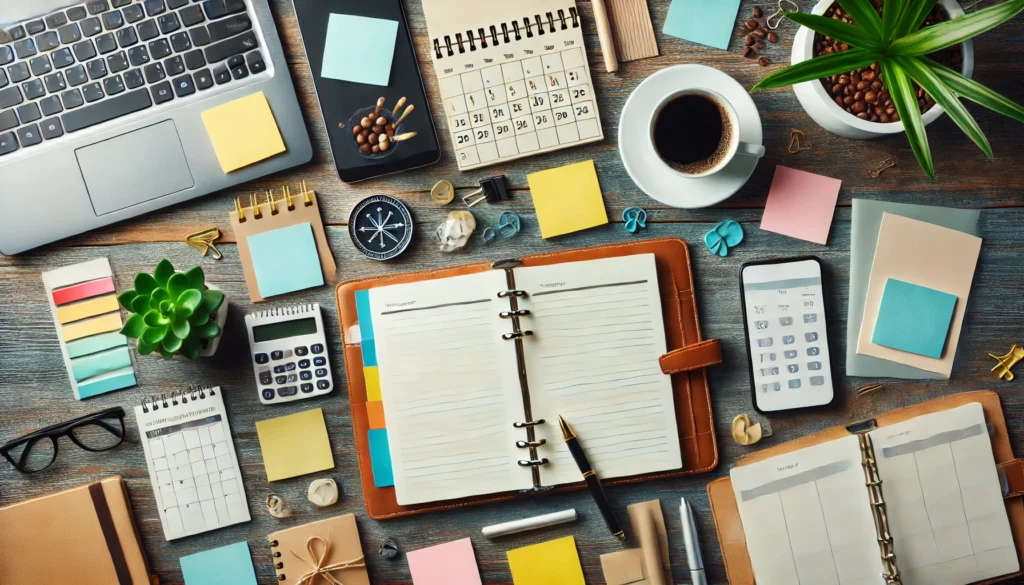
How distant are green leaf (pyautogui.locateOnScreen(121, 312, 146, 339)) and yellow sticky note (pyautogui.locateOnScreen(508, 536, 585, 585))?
2.06 ft

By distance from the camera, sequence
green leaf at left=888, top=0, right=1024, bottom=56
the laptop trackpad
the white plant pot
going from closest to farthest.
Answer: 1. green leaf at left=888, top=0, right=1024, bottom=56
2. the white plant pot
3. the laptop trackpad

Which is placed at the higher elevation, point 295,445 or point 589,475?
point 295,445

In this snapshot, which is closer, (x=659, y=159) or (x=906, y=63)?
(x=906, y=63)

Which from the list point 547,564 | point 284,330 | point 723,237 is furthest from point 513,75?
point 547,564

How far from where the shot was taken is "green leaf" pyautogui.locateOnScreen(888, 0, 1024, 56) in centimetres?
79

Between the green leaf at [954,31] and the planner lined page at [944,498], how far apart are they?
0.54m

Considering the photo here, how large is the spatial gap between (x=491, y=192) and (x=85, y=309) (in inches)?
25.5

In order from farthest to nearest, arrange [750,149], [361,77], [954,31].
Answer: [361,77] → [750,149] → [954,31]

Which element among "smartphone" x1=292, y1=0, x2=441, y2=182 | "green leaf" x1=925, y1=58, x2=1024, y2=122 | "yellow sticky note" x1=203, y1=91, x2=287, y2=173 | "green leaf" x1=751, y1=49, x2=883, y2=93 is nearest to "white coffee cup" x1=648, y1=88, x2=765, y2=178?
"green leaf" x1=751, y1=49, x2=883, y2=93

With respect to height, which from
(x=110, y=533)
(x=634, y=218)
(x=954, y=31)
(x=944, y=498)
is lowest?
(x=944, y=498)

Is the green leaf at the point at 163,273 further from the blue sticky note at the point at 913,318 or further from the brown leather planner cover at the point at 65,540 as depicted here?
the blue sticky note at the point at 913,318

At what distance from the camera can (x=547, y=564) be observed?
1.06 m

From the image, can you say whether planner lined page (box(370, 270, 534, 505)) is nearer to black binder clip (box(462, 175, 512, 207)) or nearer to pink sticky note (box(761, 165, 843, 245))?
black binder clip (box(462, 175, 512, 207))

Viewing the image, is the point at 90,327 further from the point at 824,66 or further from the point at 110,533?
the point at 824,66
